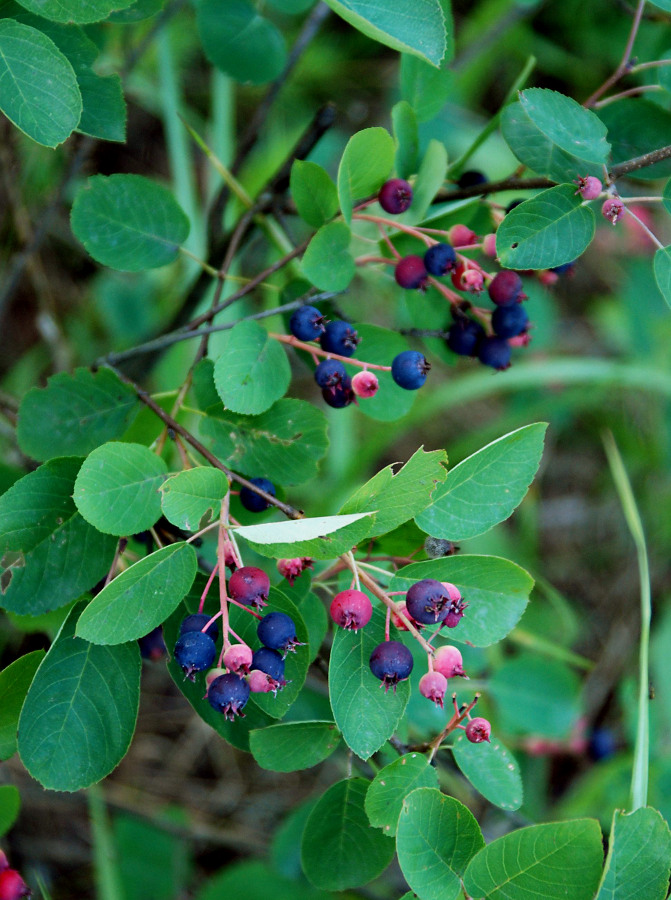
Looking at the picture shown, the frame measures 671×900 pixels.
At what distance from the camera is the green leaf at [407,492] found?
753 millimetres

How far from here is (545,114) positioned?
848mm

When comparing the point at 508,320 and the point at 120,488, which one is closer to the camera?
the point at 120,488

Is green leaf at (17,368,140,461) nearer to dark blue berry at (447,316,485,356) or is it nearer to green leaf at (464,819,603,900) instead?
dark blue berry at (447,316,485,356)

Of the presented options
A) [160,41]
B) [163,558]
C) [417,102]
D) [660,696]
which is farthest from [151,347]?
[660,696]

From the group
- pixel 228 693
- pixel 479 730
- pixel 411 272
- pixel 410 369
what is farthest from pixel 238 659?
pixel 411 272

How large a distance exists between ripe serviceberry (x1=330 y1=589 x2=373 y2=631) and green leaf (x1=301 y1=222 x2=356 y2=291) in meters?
0.38

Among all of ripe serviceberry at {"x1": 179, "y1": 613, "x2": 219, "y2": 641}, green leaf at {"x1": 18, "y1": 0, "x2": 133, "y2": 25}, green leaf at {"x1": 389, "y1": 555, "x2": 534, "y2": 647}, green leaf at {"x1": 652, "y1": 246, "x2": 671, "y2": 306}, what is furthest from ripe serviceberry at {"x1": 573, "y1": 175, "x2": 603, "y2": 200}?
ripe serviceberry at {"x1": 179, "y1": 613, "x2": 219, "y2": 641}

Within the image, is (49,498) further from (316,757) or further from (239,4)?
(239,4)

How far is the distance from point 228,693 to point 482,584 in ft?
0.99

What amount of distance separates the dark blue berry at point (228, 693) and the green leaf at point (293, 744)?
0.38 feet

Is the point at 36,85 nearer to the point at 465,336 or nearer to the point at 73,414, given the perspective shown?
the point at 73,414

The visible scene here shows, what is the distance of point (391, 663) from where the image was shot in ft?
2.46

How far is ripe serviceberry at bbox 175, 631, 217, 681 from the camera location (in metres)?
0.73

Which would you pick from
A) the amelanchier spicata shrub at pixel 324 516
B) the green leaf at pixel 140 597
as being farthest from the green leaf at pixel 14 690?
the green leaf at pixel 140 597
